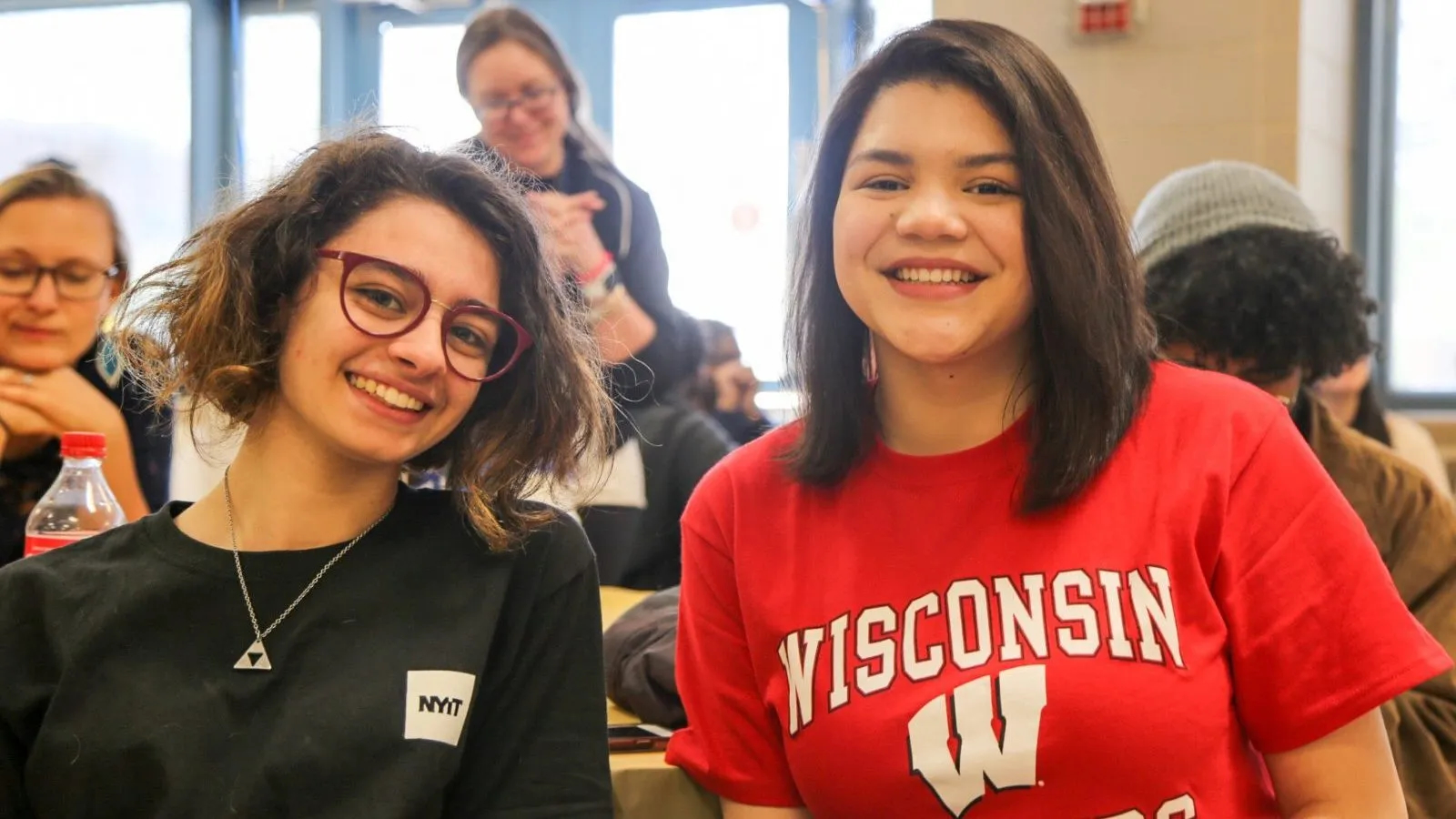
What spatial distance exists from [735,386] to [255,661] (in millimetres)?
2703

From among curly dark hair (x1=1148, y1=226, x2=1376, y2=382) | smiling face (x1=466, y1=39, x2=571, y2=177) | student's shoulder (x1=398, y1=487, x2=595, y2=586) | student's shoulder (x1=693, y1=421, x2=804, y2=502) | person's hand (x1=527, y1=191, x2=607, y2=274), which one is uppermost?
smiling face (x1=466, y1=39, x2=571, y2=177)

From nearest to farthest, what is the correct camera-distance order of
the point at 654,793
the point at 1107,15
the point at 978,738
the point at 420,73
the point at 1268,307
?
the point at 978,738 → the point at 654,793 → the point at 1268,307 → the point at 1107,15 → the point at 420,73

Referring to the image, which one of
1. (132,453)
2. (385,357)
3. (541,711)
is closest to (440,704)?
(541,711)

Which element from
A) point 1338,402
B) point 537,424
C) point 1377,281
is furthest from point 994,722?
point 1377,281

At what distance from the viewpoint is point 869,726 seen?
132cm

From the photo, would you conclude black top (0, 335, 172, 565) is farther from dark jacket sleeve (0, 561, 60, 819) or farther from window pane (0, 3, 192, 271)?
window pane (0, 3, 192, 271)

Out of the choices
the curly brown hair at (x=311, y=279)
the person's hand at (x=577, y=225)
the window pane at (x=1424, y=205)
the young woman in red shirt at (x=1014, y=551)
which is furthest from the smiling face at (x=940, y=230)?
the window pane at (x=1424, y=205)

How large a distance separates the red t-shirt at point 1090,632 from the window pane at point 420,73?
14.5 feet

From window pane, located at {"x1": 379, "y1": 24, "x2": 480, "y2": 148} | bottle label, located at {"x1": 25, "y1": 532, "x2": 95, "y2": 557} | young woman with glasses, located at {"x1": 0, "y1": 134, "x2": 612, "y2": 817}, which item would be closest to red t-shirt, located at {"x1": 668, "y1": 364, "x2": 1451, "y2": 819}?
young woman with glasses, located at {"x1": 0, "y1": 134, "x2": 612, "y2": 817}

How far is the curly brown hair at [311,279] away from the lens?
1.41 meters

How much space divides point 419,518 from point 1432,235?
350 cm

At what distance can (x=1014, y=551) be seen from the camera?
4.38 feet

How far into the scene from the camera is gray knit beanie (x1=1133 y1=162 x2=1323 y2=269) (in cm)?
195

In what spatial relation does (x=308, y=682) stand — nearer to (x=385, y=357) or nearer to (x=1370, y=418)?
(x=385, y=357)
